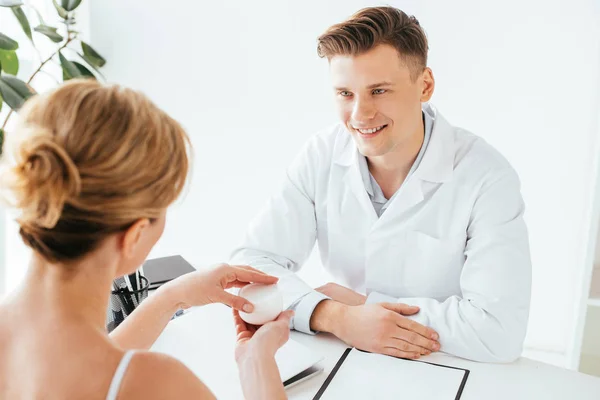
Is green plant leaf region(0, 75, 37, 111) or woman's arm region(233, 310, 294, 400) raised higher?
green plant leaf region(0, 75, 37, 111)

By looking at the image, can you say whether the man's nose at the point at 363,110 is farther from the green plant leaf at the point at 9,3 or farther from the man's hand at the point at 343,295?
the green plant leaf at the point at 9,3

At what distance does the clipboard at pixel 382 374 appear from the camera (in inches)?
42.2

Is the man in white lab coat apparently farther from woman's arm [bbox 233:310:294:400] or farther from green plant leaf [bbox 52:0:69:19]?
green plant leaf [bbox 52:0:69:19]

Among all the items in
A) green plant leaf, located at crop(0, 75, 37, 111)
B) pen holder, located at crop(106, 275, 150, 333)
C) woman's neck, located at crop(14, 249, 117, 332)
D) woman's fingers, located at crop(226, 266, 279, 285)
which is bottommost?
pen holder, located at crop(106, 275, 150, 333)

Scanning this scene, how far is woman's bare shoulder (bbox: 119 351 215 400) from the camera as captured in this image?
692 mm

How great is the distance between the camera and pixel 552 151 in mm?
2199

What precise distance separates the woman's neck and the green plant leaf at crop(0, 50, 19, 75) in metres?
1.51

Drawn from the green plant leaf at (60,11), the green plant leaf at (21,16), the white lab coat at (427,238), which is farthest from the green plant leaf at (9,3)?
the white lab coat at (427,238)

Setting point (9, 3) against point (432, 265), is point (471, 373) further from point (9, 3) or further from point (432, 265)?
point (9, 3)

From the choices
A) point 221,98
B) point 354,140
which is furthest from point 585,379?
point 221,98

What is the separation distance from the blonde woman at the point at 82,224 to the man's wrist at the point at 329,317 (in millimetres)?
565

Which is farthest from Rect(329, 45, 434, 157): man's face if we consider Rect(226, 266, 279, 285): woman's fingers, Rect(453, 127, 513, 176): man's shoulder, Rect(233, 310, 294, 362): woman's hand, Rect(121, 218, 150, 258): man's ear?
Rect(121, 218, 150, 258): man's ear

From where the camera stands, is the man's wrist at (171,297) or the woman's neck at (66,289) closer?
the woman's neck at (66,289)

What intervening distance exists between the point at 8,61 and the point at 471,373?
1743 mm
